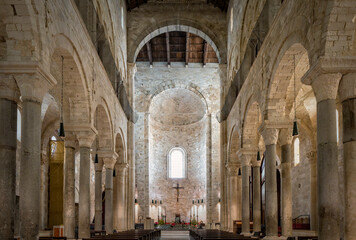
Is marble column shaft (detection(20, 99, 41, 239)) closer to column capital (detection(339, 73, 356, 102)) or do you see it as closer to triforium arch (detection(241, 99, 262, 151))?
column capital (detection(339, 73, 356, 102))

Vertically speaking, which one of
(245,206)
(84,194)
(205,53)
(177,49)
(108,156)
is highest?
(177,49)

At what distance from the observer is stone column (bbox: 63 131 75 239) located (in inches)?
723

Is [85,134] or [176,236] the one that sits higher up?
[85,134]

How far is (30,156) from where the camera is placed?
10.7 m

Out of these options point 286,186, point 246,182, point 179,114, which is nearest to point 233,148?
point 246,182

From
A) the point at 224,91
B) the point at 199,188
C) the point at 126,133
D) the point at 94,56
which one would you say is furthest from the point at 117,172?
the point at 199,188

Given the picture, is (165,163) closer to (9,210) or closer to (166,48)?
(166,48)

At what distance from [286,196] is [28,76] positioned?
1106cm

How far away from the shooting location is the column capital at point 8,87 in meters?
10.8

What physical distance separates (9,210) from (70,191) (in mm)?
8555

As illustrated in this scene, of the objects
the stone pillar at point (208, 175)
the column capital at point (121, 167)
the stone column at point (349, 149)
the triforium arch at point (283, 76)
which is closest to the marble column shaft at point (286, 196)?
the triforium arch at point (283, 76)

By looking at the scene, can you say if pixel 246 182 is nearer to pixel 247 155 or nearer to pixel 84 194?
pixel 247 155

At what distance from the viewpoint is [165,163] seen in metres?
47.8

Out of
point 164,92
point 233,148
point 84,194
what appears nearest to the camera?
point 84,194
